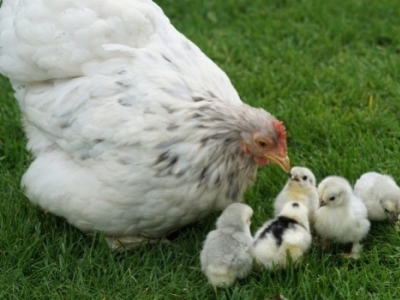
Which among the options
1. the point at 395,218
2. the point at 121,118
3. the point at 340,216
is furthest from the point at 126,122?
the point at 395,218

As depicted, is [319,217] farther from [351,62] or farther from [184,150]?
[351,62]

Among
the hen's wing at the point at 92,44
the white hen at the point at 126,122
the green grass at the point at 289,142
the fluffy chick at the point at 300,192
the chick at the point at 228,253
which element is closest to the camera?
the chick at the point at 228,253

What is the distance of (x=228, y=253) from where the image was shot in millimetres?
3568

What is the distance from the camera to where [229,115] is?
387 cm

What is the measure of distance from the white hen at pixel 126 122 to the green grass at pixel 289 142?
0.19 metres

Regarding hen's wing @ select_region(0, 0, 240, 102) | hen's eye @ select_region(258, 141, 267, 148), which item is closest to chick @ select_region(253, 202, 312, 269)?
hen's eye @ select_region(258, 141, 267, 148)

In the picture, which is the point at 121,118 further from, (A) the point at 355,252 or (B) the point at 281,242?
(A) the point at 355,252

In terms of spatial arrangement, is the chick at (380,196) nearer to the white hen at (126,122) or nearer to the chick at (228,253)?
the white hen at (126,122)

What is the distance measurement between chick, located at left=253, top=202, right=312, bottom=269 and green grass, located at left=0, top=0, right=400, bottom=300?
0.08 meters

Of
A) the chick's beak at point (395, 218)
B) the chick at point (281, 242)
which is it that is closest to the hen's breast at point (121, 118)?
the chick at point (281, 242)

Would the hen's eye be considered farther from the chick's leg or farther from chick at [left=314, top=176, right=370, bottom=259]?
the chick's leg

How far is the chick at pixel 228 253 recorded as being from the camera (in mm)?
3570

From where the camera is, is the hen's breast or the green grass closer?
the green grass

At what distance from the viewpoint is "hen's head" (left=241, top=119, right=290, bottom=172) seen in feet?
12.4
